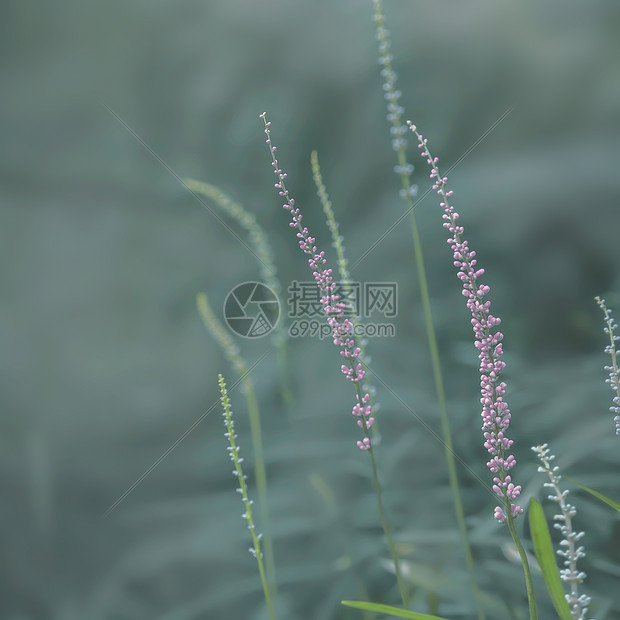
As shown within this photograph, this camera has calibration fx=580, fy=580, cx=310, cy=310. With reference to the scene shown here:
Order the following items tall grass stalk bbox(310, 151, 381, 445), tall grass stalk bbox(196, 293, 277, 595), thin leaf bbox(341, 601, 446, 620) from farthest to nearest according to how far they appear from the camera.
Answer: tall grass stalk bbox(196, 293, 277, 595)
tall grass stalk bbox(310, 151, 381, 445)
thin leaf bbox(341, 601, 446, 620)

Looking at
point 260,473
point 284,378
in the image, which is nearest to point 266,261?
point 284,378

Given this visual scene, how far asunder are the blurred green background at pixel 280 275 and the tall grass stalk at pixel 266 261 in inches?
0.6

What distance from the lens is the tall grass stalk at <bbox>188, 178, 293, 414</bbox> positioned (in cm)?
77

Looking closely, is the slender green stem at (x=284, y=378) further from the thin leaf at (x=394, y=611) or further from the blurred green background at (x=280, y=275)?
the thin leaf at (x=394, y=611)

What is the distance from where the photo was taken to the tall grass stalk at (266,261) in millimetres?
769

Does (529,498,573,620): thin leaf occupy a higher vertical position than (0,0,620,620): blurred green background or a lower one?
lower

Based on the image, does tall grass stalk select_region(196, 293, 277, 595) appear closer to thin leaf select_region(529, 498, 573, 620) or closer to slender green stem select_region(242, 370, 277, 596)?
slender green stem select_region(242, 370, 277, 596)

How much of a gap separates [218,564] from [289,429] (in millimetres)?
199

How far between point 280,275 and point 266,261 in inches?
1.6

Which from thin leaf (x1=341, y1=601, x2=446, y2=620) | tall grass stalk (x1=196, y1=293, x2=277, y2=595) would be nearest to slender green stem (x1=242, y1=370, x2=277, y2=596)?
tall grass stalk (x1=196, y1=293, x2=277, y2=595)

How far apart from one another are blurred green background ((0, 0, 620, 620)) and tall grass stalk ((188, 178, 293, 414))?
2 cm

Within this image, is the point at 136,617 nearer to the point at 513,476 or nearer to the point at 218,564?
the point at 218,564

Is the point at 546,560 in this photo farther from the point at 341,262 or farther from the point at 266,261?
the point at 266,261

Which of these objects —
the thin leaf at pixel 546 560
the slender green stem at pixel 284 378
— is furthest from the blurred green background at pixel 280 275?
the thin leaf at pixel 546 560
